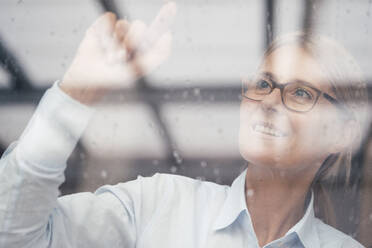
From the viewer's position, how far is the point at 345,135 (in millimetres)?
670

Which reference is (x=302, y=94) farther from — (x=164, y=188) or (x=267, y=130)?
(x=164, y=188)

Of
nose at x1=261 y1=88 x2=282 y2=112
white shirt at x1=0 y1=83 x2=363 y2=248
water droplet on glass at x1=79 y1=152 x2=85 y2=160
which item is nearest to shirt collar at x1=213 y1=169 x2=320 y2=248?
white shirt at x1=0 y1=83 x2=363 y2=248

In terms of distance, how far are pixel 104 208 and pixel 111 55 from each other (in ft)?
0.71

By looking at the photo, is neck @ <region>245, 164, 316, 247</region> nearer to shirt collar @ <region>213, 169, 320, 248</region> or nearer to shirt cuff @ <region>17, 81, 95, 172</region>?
shirt collar @ <region>213, 169, 320, 248</region>

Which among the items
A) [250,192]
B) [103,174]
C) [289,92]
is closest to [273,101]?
[289,92]

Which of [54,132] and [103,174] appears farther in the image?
[103,174]

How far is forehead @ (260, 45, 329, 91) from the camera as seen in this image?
0.62 m

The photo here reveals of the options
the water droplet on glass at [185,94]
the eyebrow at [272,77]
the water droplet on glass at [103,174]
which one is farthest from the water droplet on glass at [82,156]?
the eyebrow at [272,77]

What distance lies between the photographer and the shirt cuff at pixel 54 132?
454mm

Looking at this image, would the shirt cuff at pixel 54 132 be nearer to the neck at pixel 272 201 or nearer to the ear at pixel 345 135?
the neck at pixel 272 201

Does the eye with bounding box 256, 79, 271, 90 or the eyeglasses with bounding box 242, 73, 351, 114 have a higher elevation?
the eye with bounding box 256, 79, 271, 90

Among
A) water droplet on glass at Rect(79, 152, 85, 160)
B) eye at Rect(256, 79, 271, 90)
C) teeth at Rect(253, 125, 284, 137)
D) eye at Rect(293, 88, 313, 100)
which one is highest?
eye at Rect(256, 79, 271, 90)

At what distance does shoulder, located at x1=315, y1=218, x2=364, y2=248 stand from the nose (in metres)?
0.19

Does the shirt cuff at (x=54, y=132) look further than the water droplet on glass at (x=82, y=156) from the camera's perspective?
No
